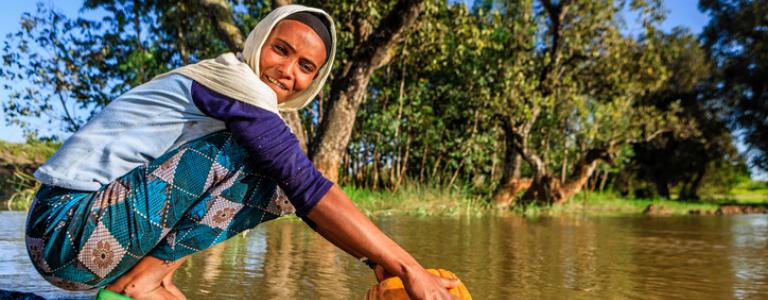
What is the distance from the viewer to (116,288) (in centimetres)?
165

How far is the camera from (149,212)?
1.51 m

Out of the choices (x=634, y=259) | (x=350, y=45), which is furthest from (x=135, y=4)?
(x=634, y=259)

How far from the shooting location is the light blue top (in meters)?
1.49

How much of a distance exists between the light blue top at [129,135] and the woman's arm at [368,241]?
37 centimetres

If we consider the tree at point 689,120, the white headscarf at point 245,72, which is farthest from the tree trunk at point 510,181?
the tree at point 689,120

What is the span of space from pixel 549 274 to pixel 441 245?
1.17 metres

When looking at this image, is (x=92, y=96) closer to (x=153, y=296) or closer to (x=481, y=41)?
(x=481, y=41)

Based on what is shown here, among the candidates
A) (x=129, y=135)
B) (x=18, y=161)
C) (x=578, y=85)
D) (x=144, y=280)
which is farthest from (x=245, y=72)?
(x=578, y=85)

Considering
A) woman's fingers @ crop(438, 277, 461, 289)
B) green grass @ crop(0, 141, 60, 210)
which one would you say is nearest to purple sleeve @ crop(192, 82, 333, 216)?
woman's fingers @ crop(438, 277, 461, 289)

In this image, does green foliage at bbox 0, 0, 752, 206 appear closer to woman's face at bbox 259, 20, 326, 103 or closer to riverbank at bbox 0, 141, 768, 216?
riverbank at bbox 0, 141, 768, 216

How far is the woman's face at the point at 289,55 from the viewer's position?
1.72 meters

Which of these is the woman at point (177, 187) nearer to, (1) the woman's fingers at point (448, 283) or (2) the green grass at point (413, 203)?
(1) the woman's fingers at point (448, 283)

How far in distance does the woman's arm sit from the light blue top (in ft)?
1.20

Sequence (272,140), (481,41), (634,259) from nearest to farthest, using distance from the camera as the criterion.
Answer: (272,140) < (634,259) < (481,41)
